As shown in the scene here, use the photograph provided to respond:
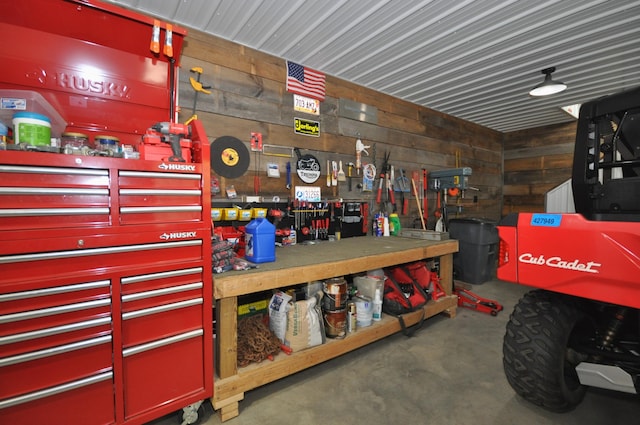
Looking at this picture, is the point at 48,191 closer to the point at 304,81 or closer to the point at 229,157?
the point at 229,157

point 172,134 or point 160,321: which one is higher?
point 172,134

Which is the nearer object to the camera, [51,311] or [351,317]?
[51,311]

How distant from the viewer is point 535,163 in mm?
5547

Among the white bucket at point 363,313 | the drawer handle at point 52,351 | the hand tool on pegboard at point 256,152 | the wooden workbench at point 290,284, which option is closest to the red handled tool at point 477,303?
the wooden workbench at point 290,284

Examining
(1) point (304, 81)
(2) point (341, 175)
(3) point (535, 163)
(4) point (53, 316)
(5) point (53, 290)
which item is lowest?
(4) point (53, 316)

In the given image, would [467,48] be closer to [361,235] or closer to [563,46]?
[563,46]

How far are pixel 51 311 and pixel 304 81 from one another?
273 centimetres

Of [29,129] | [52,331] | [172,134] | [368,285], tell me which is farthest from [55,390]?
[368,285]

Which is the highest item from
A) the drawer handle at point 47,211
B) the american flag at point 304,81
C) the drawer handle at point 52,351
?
the american flag at point 304,81

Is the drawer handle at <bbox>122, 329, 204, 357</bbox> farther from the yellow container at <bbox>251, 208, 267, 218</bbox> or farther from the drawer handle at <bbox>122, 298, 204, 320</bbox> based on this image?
the yellow container at <bbox>251, 208, 267, 218</bbox>

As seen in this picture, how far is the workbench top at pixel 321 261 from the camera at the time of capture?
5.40 feet

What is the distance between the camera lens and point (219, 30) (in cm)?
237

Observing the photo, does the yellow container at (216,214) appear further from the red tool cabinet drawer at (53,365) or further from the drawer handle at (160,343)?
the red tool cabinet drawer at (53,365)

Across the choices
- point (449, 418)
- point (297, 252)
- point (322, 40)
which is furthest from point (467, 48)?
point (449, 418)
